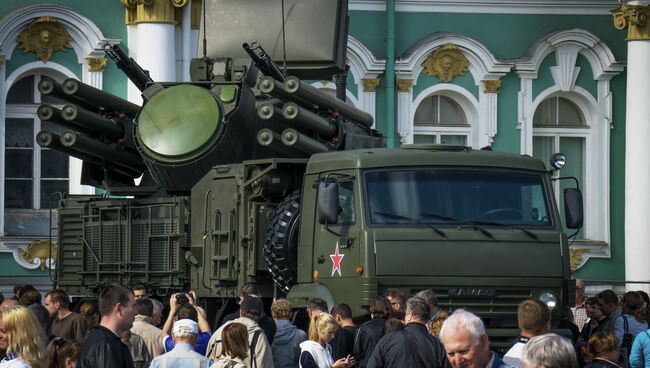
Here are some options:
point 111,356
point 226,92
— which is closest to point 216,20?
point 226,92

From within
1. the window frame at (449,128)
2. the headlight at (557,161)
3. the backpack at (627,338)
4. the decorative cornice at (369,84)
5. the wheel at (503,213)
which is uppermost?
the decorative cornice at (369,84)

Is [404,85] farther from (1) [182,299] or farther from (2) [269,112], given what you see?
(1) [182,299]

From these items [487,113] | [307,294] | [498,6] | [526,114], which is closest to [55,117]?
[307,294]

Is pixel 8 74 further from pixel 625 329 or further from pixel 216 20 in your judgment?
pixel 625 329

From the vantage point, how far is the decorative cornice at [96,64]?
26859mm

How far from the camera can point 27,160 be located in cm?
2720

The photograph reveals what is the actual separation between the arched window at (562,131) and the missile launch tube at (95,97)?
11396mm

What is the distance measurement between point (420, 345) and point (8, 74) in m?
16.7

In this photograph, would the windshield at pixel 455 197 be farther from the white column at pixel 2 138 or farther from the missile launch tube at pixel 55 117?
the white column at pixel 2 138

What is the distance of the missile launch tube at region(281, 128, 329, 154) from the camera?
672 inches

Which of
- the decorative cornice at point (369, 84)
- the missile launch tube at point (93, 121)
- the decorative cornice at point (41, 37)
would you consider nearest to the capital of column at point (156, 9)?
the decorative cornice at point (41, 37)

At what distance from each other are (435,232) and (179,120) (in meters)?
3.45

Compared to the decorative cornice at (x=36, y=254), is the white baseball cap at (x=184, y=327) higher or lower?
lower

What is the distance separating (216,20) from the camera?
21.1 m
